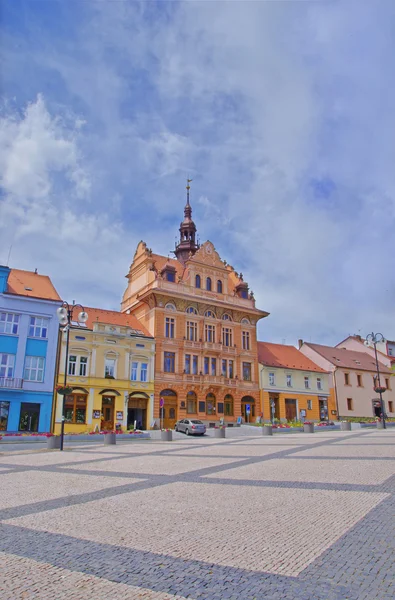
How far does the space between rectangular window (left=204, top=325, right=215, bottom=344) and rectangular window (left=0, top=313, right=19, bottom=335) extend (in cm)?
2016

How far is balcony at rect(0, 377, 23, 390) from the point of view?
3491cm

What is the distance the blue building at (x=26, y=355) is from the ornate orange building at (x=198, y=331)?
35.9 ft

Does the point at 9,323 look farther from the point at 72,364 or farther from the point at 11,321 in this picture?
the point at 72,364

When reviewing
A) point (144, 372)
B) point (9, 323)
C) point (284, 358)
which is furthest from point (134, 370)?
point (284, 358)

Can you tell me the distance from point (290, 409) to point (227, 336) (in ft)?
39.8

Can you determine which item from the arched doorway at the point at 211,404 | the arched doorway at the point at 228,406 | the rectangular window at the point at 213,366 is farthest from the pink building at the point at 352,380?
the arched doorway at the point at 211,404

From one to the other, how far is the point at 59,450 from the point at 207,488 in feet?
43.0

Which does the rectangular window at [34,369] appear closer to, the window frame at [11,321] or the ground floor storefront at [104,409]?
the ground floor storefront at [104,409]

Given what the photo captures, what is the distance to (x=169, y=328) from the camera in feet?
154

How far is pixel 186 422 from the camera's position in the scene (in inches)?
1462

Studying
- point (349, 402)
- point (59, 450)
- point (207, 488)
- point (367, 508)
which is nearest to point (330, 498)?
point (367, 508)

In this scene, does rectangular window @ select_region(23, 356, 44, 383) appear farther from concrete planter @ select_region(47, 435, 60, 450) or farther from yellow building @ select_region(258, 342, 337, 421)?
yellow building @ select_region(258, 342, 337, 421)

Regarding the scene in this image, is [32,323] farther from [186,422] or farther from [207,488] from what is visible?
[207,488]

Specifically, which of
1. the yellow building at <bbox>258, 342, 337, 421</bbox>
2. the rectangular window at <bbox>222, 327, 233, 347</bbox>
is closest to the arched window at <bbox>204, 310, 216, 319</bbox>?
the rectangular window at <bbox>222, 327, 233, 347</bbox>
